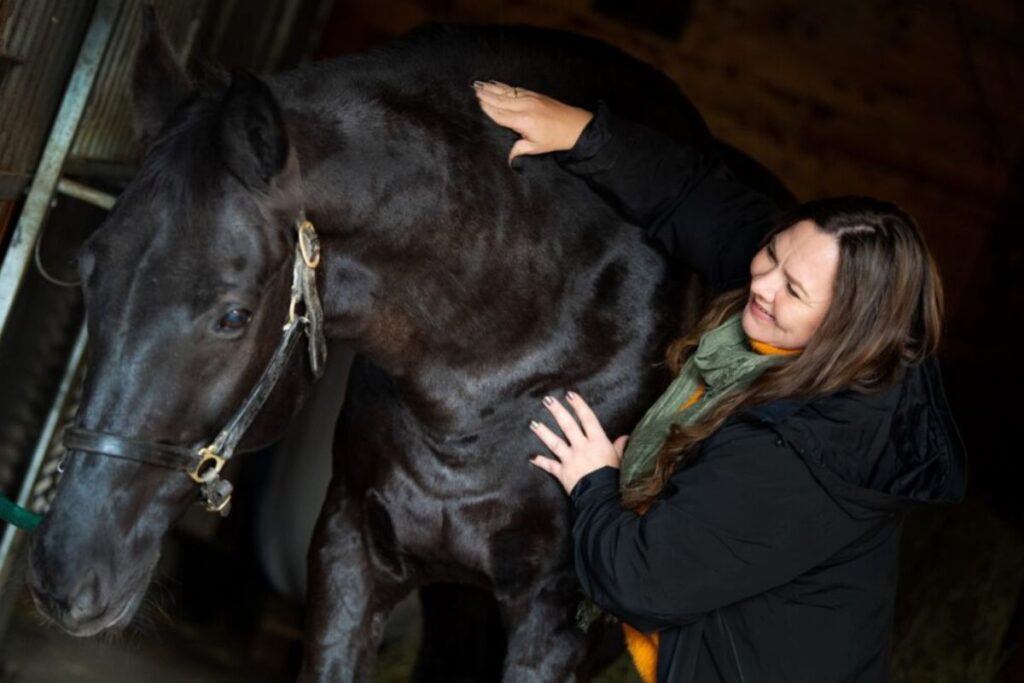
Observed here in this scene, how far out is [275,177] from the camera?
207cm

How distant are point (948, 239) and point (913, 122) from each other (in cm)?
52

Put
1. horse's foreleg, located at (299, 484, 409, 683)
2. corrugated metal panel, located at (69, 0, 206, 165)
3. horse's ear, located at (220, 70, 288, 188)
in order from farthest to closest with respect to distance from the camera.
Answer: corrugated metal panel, located at (69, 0, 206, 165) < horse's foreleg, located at (299, 484, 409, 683) < horse's ear, located at (220, 70, 288, 188)

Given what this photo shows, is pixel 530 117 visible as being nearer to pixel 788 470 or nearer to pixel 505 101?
pixel 505 101

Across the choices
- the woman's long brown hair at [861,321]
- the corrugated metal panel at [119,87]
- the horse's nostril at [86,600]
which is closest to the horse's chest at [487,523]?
the woman's long brown hair at [861,321]

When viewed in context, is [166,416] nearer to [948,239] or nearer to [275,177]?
[275,177]

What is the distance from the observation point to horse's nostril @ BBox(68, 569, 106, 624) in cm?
202

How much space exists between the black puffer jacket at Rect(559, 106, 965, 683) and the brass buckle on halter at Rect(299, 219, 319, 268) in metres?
0.62

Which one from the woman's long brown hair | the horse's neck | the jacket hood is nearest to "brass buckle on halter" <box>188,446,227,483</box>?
the horse's neck

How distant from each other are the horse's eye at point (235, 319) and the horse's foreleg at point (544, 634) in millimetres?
894

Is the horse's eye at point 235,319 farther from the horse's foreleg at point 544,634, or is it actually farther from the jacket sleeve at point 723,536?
the horse's foreleg at point 544,634

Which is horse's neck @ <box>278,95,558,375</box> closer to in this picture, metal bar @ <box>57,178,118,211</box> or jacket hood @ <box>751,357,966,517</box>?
jacket hood @ <box>751,357,966,517</box>

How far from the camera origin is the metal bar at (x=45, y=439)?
336 cm

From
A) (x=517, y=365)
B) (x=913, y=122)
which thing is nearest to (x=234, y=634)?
(x=517, y=365)

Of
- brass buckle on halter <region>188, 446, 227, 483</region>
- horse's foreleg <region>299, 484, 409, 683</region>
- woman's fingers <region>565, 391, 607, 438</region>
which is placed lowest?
horse's foreleg <region>299, 484, 409, 683</region>
